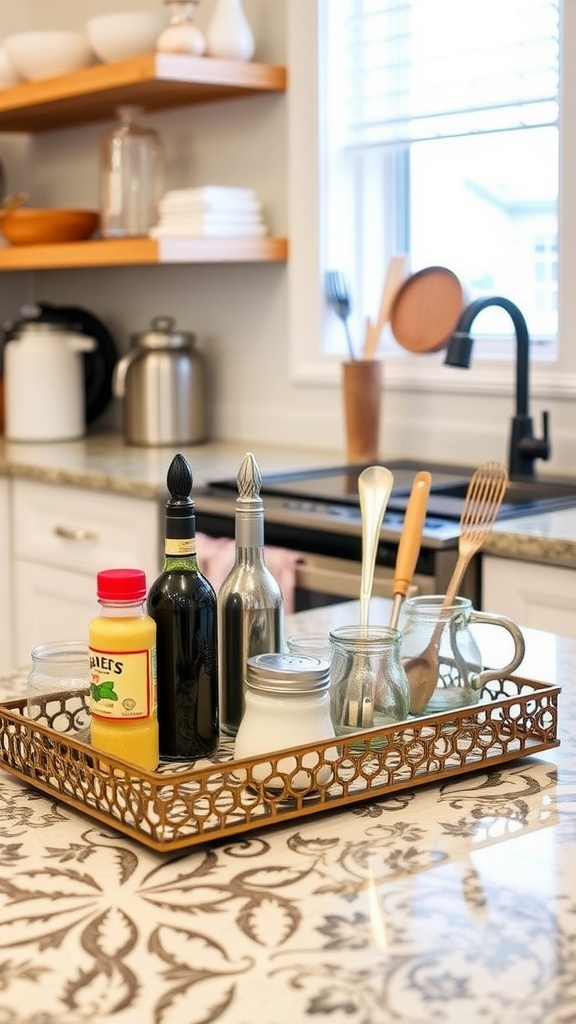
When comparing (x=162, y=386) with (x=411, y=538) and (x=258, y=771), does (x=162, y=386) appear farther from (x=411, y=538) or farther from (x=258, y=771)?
(x=258, y=771)

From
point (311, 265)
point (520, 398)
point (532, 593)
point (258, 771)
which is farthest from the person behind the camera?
point (311, 265)

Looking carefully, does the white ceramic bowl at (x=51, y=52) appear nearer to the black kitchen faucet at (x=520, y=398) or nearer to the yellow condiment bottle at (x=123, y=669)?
the black kitchen faucet at (x=520, y=398)

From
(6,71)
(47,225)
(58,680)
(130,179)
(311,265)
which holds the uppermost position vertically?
(6,71)

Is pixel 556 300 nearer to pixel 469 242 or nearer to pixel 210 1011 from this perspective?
pixel 469 242

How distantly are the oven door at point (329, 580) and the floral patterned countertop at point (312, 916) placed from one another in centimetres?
127

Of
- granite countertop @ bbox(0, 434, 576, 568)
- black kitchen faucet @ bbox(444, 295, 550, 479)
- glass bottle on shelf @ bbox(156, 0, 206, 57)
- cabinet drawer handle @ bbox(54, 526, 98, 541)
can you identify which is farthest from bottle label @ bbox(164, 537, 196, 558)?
glass bottle on shelf @ bbox(156, 0, 206, 57)

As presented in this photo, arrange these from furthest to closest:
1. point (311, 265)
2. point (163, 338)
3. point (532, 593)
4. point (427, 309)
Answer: point (163, 338) < point (311, 265) < point (427, 309) < point (532, 593)

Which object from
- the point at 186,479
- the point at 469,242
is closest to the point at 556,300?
the point at 469,242

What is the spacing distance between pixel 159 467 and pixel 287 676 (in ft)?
6.82

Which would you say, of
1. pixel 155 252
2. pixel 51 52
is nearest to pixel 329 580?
pixel 155 252

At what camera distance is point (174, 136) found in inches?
145

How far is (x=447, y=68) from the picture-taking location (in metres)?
3.05

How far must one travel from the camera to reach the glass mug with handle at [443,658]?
44.6 inches

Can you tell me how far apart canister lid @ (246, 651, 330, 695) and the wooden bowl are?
279 cm
